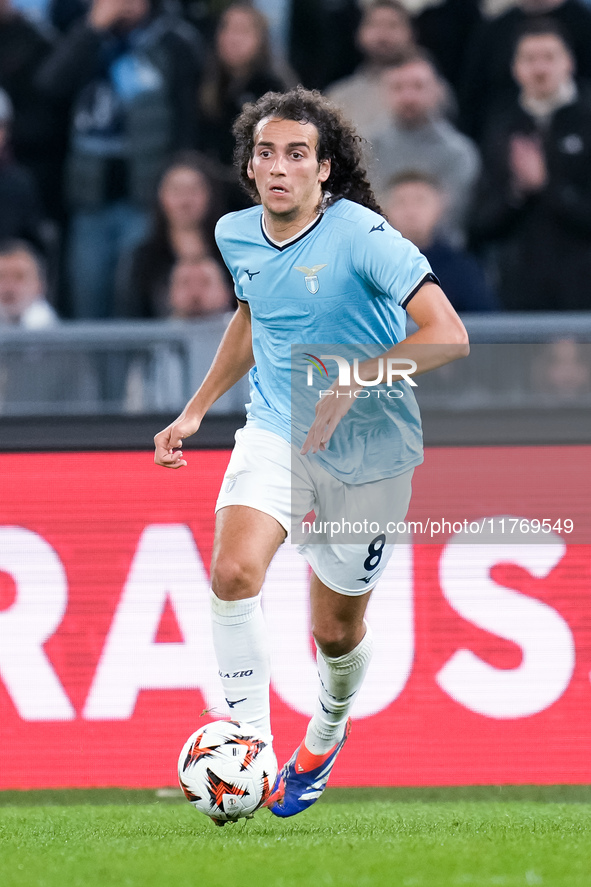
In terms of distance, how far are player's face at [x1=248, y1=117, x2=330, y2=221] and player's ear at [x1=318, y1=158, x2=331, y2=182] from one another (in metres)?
0.03

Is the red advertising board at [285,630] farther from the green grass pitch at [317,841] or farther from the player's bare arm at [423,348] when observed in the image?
the player's bare arm at [423,348]

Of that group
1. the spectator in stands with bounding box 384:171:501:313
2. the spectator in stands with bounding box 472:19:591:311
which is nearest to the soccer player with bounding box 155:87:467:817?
the spectator in stands with bounding box 384:171:501:313

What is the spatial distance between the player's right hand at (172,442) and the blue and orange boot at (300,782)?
109 centimetres

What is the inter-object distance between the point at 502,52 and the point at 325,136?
3.59 meters

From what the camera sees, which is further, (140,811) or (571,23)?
(571,23)

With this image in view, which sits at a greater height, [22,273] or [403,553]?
[22,273]

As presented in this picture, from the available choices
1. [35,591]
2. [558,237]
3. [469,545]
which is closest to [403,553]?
[469,545]

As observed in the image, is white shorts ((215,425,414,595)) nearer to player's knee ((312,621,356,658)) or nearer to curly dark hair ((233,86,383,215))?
player's knee ((312,621,356,658))

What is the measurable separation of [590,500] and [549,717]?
0.82 m

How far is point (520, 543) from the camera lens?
4.68m

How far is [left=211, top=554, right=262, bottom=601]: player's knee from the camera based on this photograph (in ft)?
11.2

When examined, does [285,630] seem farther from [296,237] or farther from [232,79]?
[232,79]

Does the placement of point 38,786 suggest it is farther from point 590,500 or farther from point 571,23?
point 571,23

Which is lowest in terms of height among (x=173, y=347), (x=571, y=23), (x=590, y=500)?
(x=590, y=500)
